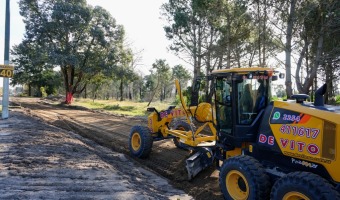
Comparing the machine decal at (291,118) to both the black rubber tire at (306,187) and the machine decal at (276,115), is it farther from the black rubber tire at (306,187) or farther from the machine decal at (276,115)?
the black rubber tire at (306,187)

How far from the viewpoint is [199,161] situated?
721 cm

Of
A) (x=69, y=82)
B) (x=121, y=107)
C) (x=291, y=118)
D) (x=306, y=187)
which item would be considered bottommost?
(x=306, y=187)

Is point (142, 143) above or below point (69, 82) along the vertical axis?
below

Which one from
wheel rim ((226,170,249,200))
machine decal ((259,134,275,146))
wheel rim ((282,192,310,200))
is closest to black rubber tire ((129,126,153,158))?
wheel rim ((226,170,249,200))

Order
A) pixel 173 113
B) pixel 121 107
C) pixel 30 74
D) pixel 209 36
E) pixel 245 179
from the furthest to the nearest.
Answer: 1. pixel 30 74
2. pixel 121 107
3. pixel 209 36
4. pixel 173 113
5. pixel 245 179

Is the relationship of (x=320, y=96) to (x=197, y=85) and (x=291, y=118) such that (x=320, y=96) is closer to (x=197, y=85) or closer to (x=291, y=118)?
(x=291, y=118)

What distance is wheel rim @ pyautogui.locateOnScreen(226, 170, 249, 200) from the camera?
17.6ft

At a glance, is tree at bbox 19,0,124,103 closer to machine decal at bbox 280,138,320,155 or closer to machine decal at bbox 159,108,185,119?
machine decal at bbox 159,108,185,119

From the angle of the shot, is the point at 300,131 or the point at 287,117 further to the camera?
the point at 287,117

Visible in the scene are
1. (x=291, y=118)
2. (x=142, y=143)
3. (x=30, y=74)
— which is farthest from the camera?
(x=30, y=74)

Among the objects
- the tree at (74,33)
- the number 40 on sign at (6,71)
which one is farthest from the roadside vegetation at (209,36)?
→ the number 40 on sign at (6,71)

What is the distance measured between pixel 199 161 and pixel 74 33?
23.4 metres

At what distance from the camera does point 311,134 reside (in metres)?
4.55

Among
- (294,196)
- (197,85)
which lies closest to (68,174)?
(197,85)
